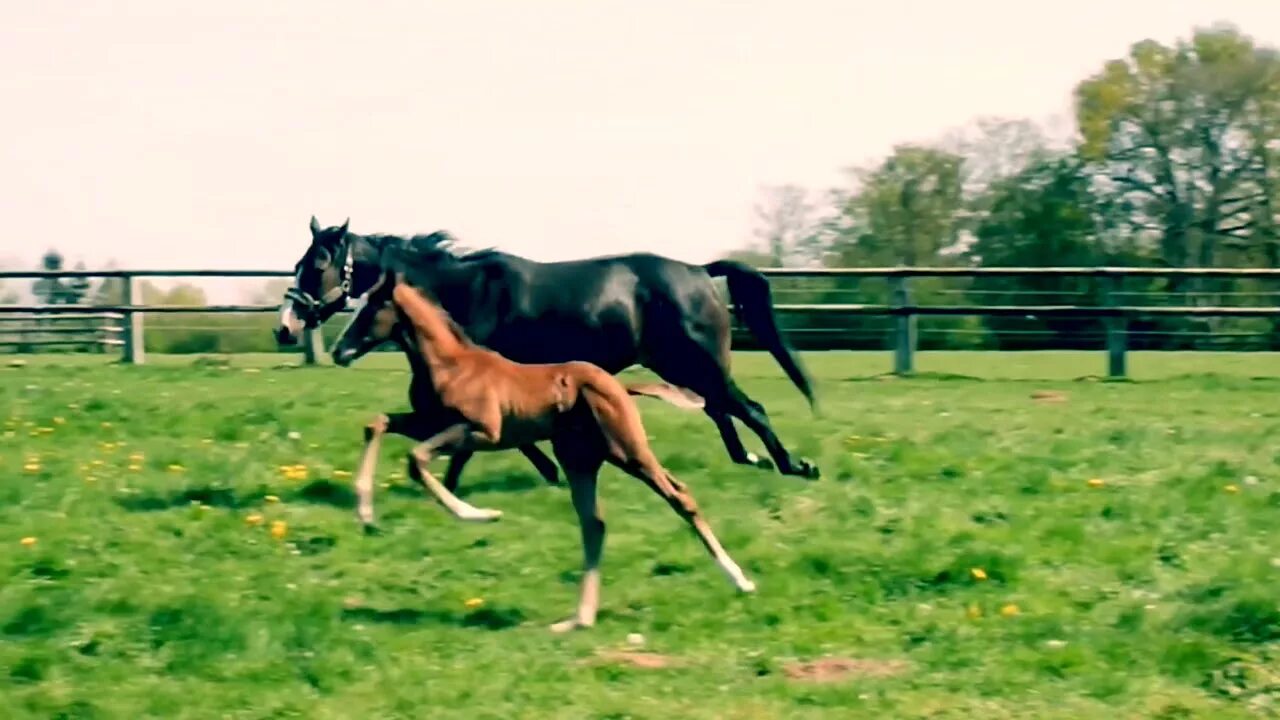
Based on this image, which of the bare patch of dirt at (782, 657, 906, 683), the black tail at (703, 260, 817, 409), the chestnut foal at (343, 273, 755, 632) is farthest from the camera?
the black tail at (703, 260, 817, 409)

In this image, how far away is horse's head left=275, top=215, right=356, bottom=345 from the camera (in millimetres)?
10898

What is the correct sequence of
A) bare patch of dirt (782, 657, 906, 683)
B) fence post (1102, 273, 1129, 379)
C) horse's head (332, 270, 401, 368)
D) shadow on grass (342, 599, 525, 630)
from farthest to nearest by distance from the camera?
fence post (1102, 273, 1129, 379) < horse's head (332, 270, 401, 368) < shadow on grass (342, 599, 525, 630) < bare patch of dirt (782, 657, 906, 683)

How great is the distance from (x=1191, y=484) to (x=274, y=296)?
1695cm

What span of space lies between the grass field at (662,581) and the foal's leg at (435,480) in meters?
0.44

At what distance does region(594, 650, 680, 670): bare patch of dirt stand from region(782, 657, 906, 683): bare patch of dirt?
0.50m

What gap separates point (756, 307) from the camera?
1330 centimetres

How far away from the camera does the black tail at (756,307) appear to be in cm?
1326

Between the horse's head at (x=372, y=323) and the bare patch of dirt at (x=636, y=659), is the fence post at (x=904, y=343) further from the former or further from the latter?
the bare patch of dirt at (x=636, y=659)

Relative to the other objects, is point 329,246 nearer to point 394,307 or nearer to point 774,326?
point 394,307

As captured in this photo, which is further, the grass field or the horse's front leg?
the horse's front leg

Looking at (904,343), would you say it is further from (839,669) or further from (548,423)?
(839,669)

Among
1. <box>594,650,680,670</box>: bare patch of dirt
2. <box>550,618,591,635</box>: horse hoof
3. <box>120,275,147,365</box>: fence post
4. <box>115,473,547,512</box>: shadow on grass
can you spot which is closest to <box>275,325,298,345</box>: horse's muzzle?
<box>115,473,547,512</box>: shadow on grass

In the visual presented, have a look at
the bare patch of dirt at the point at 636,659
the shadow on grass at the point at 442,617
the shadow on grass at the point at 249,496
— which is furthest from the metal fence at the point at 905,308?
the bare patch of dirt at the point at 636,659

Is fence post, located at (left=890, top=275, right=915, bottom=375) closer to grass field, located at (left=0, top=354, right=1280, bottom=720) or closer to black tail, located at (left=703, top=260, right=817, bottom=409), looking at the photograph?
black tail, located at (left=703, top=260, right=817, bottom=409)
